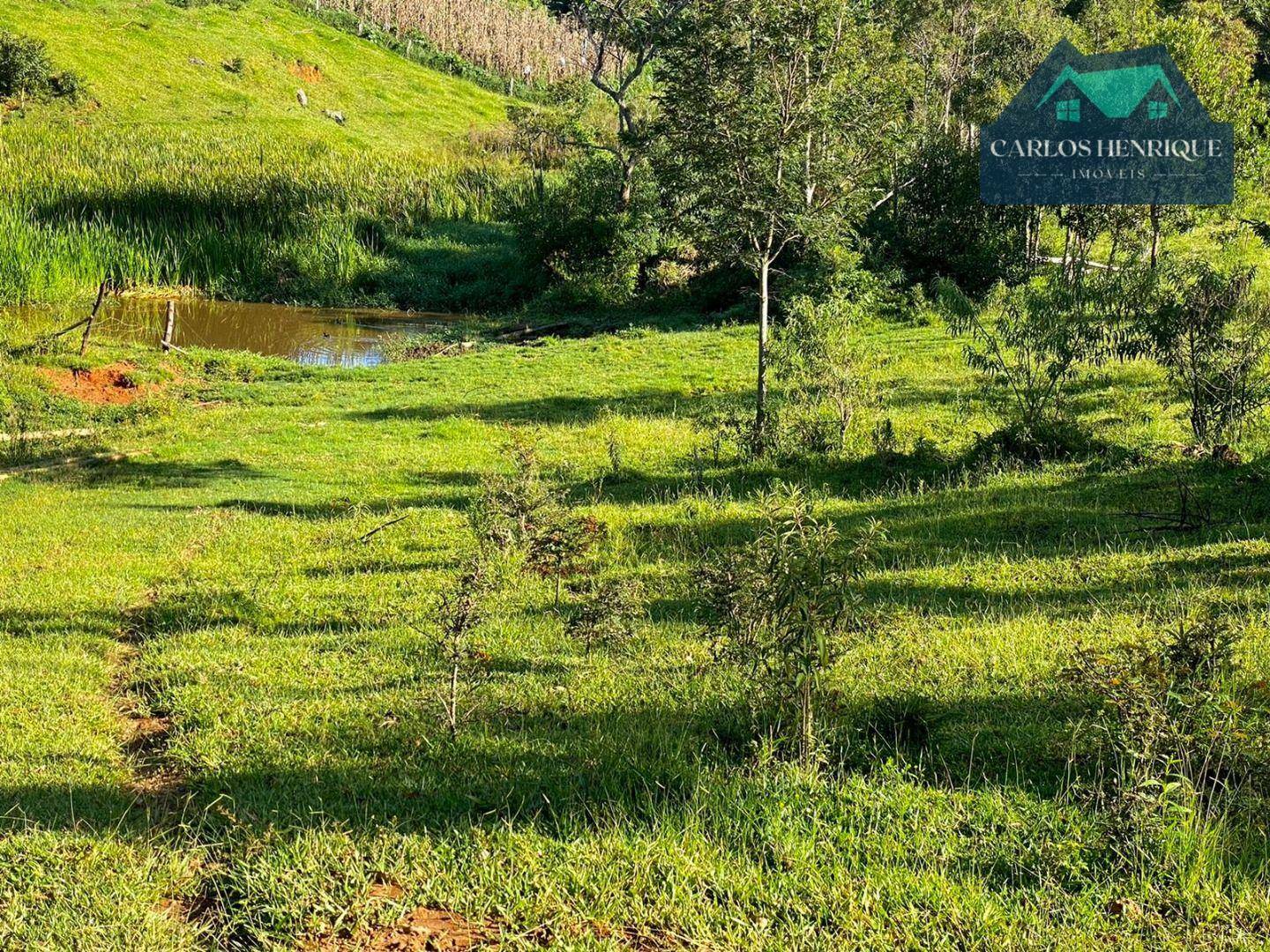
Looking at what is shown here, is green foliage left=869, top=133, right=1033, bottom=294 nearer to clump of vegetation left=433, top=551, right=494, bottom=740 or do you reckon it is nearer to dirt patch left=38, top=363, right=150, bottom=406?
dirt patch left=38, top=363, right=150, bottom=406

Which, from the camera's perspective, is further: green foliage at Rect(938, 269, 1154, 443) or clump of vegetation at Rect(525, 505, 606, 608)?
green foliage at Rect(938, 269, 1154, 443)

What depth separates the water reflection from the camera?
3095cm

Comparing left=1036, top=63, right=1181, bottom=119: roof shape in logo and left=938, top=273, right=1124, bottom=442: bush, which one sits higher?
left=1036, top=63, right=1181, bottom=119: roof shape in logo

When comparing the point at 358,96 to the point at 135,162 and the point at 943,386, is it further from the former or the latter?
the point at 943,386

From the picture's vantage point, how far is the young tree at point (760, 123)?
544 inches

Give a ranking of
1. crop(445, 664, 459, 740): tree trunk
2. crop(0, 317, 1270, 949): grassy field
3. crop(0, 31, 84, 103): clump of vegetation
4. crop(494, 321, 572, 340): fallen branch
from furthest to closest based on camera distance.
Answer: crop(0, 31, 84, 103): clump of vegetation → crop(494, 321, 572, 340): fallen branch → crop(445, 664, 459, 740): tree trunk → crop(0, 317, 1270, 949): grassy field

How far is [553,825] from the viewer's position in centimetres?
480

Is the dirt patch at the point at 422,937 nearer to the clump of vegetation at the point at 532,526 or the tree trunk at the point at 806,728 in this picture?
the tree trunk at the point at 806,728

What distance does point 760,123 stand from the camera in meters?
14.1

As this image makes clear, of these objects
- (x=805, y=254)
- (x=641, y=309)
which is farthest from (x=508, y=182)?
(x=805, y=254)

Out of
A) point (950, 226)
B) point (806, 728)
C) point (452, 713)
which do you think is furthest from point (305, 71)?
point (806, 728)
